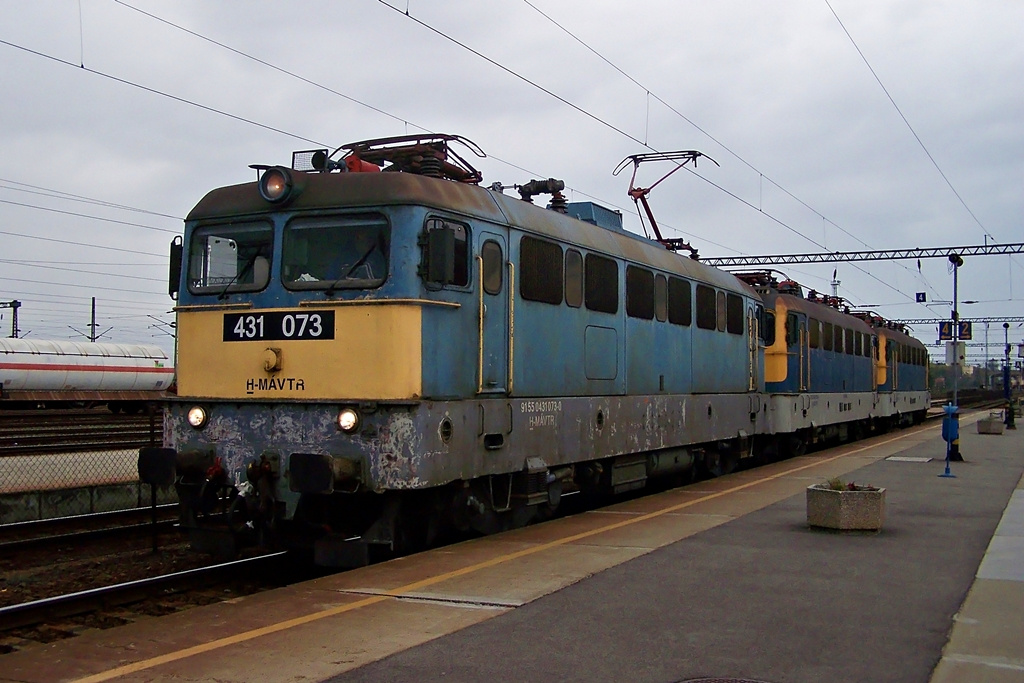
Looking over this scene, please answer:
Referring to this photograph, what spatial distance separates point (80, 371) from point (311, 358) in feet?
120

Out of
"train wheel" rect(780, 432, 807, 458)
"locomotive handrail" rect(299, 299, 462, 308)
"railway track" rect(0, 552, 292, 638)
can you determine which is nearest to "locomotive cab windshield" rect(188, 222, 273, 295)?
"locomotive handrail" rect(299, 299, 462, 308)

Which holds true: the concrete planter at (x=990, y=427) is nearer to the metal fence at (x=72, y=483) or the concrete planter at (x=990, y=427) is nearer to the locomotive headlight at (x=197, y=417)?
the metal fence at (x=72, y=483)

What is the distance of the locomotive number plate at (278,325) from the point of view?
8.68 m

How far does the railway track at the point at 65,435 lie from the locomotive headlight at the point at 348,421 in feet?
28.5

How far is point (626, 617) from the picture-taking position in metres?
6.62

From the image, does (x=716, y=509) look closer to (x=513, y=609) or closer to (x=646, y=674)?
(x=513, y=609)

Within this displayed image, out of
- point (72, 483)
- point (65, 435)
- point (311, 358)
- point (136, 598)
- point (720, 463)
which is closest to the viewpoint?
point (136, 598)

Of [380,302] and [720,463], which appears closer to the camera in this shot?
[380,302]

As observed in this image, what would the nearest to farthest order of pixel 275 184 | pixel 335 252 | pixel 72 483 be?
pixel 335 252, pixel 275 184, pixel 72 483

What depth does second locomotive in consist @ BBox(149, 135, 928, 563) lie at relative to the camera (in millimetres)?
8422

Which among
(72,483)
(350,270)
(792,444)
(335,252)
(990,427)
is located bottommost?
(72,483)

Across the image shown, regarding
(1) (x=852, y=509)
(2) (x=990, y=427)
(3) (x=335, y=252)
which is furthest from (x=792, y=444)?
(3) (x=335, y=252)

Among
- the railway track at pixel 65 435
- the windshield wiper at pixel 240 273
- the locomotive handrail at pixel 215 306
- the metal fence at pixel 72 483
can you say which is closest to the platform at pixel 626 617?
the locomotive handrail at pixel 215 306

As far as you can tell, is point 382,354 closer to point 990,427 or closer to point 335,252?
point 335,252
